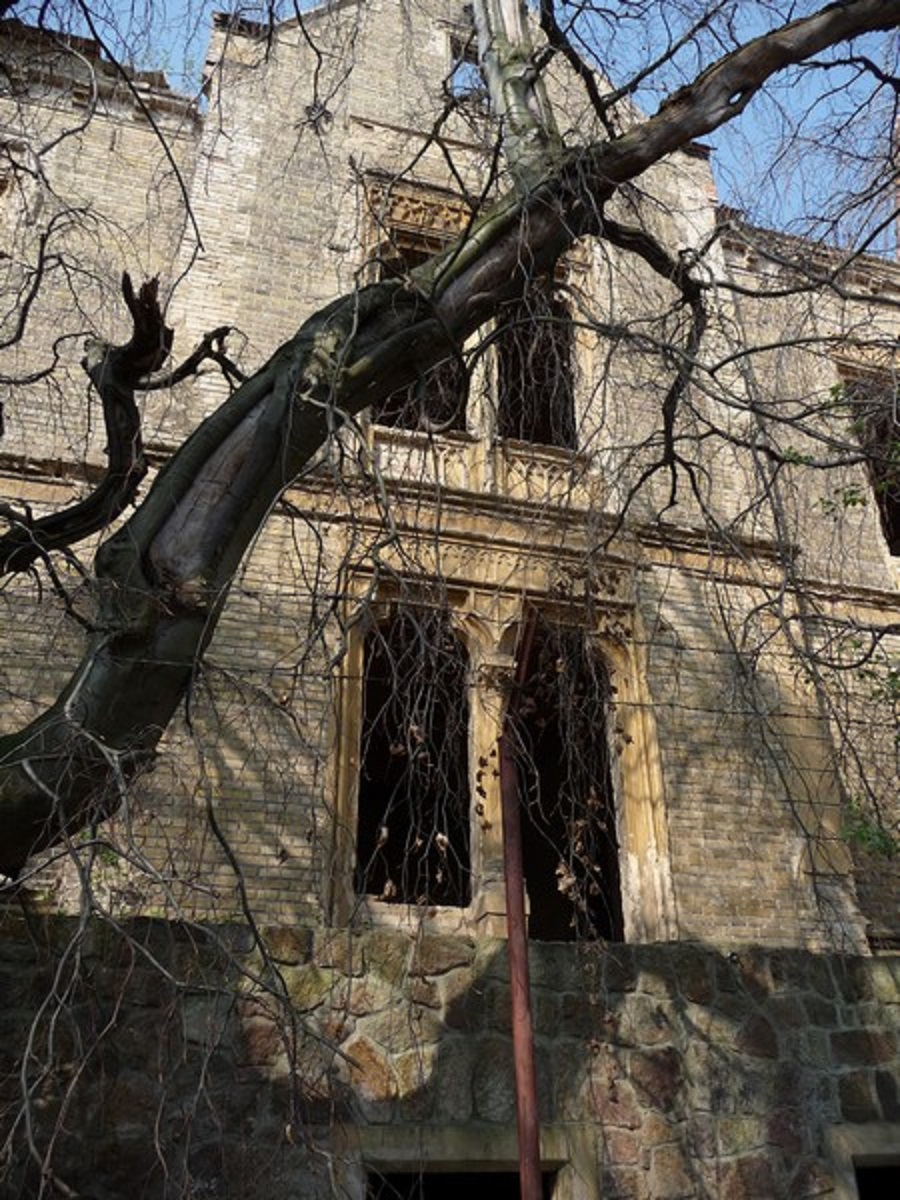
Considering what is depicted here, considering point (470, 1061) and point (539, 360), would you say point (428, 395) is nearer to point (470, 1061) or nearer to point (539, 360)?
Result: point (539, 360)

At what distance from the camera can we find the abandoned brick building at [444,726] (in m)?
4.36

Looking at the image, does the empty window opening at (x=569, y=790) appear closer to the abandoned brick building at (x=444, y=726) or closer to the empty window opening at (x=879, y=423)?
the abandoned brick building at (x=444, y=726)

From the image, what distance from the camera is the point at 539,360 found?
577cm

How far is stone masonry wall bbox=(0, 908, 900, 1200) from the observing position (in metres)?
4.38

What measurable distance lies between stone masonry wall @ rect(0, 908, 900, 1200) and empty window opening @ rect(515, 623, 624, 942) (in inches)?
20.4

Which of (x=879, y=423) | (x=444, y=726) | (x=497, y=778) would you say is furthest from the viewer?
(x=497, y=778)

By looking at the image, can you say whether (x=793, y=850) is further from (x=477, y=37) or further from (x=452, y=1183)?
(x=477, y=37)

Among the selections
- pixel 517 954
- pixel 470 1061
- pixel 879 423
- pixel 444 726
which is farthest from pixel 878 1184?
pixel 879 423

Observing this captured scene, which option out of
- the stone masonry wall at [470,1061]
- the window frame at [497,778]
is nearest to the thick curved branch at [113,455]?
the stone masonry wall at [470,1061]

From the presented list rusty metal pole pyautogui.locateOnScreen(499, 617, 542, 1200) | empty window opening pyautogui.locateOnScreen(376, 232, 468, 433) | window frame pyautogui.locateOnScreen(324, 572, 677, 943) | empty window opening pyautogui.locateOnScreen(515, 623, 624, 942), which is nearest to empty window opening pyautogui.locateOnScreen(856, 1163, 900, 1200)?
empty window opening pyautogui.locateOnScreen(515, 623, 624, 942)

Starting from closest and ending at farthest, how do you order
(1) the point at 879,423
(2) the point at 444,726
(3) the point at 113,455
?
(3) the point at 113,455 → (2) the point at 444,726 → (1) the point at 879,423

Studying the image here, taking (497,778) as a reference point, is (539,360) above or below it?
above

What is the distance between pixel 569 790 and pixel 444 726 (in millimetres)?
951

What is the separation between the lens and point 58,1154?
4.24m
